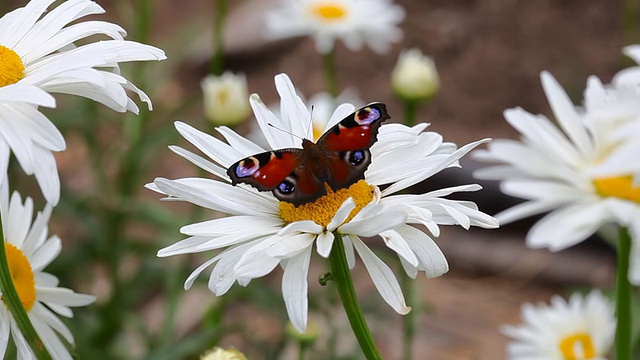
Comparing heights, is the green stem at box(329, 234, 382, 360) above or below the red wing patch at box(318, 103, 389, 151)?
below

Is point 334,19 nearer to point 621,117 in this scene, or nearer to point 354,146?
point 354,146

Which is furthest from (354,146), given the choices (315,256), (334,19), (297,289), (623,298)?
(334,19)

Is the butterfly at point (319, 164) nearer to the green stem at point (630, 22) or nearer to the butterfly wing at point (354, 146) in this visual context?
the butterfly wing at point (354, 146)

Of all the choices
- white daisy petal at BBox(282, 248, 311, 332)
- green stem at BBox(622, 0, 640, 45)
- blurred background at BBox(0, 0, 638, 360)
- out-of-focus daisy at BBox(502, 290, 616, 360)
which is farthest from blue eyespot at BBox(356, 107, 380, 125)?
green stem at BBox(622, 0, 640, 45)

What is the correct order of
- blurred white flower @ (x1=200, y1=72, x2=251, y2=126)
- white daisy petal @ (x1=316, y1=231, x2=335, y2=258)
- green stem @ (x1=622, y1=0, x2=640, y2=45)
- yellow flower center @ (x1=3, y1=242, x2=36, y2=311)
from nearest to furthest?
white daisy petal @ (x1=316, y1=231, x2=335, y2=258) → yellow flower center @ (x1=3, y1=242, x2=36, y2=311) → blurred white flower @ (x1=200, y1=72, x2=251, y2=126) → green stem @ (x1=622, y1=0, x2=640, y2=45)

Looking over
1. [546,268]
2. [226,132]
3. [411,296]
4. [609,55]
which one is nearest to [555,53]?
[609,55]

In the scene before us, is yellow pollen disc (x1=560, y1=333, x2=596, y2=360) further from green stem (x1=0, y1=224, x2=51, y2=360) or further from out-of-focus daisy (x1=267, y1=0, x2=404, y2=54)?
out-of-focus daisy (x1=267, y1=0, x2=404, y2=54)
